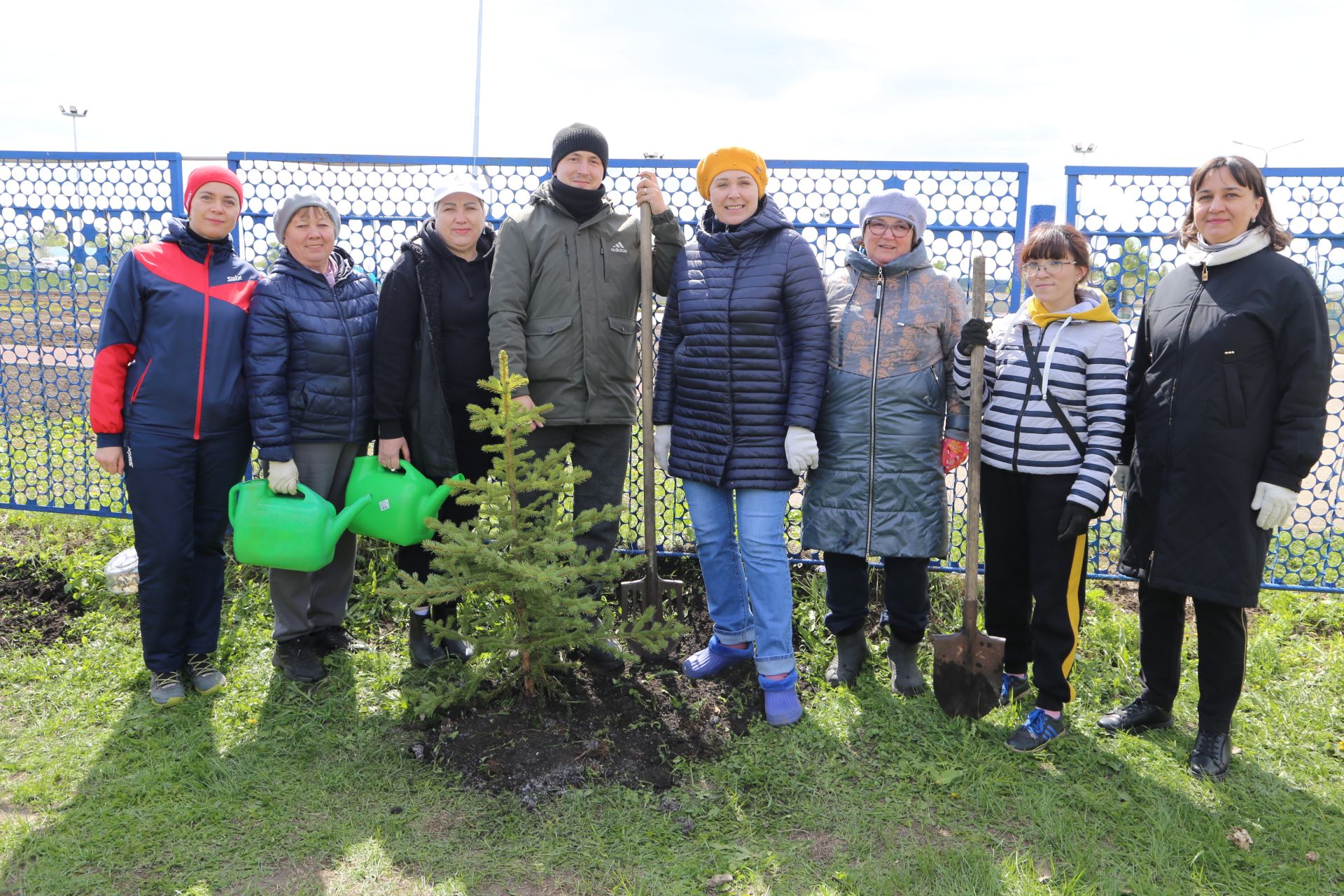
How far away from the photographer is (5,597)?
4.80 m

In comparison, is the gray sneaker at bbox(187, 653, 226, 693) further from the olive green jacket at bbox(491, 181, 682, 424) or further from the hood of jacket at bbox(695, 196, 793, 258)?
the hood of jacket at bbox(695, 196, 793, 258)

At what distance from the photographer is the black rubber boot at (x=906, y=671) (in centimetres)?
379

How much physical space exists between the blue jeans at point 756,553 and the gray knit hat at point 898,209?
1161 mm

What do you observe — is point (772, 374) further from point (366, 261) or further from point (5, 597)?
point (5, 597)

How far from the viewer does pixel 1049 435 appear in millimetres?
3254

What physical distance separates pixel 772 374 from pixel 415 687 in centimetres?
209

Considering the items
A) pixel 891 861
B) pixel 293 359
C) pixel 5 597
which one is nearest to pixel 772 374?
pixel 891 861

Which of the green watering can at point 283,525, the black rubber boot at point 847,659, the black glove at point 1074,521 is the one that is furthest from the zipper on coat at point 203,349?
the black glove at point 1074,521

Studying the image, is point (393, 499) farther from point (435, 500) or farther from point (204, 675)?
point (204, 675)

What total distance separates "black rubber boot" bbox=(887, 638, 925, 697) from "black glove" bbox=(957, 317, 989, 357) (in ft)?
4.39

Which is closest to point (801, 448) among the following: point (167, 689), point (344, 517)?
point (344, 517)

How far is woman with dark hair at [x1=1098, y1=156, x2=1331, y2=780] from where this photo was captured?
2.94 m

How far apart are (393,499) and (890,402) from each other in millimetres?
2054

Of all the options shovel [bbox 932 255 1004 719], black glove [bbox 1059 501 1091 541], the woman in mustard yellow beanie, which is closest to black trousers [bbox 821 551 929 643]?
shovel [bbox 932 255 1004 719]
